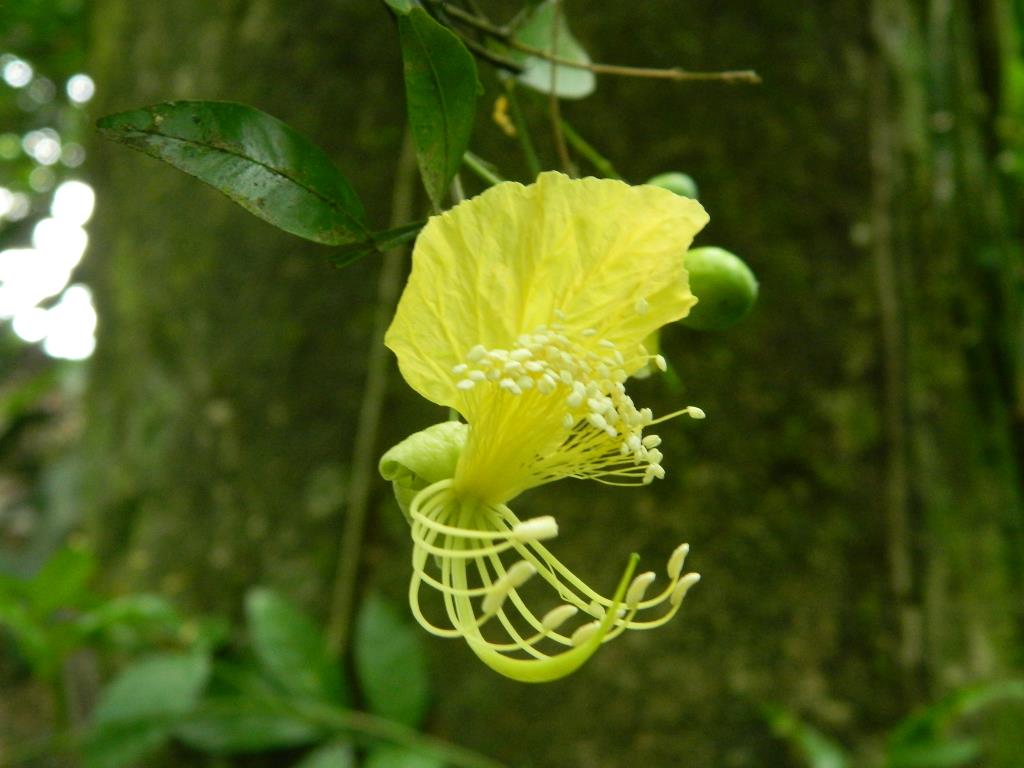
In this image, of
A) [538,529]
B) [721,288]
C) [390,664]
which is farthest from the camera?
[390,664]

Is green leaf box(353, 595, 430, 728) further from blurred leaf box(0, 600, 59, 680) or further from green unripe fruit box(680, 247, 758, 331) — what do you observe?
green unripe fruit box(680, 247, 758, 331)

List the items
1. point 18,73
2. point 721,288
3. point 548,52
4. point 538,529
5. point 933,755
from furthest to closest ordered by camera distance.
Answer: point 18,73
point 933,755
point 548,52
point 721,288
point 538,529

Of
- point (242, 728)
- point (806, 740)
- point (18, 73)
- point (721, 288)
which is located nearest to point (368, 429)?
point (242, 728)

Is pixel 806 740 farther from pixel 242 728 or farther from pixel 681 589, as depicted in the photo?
pixel 681 589

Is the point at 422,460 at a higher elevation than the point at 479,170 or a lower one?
lower

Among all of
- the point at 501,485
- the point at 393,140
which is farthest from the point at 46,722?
the point at 501,485

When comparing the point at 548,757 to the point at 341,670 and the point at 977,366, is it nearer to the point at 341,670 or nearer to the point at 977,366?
the point at 341,670

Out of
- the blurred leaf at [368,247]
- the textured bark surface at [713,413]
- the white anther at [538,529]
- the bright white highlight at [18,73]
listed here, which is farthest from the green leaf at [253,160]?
the bright white highlight at [18,73]
